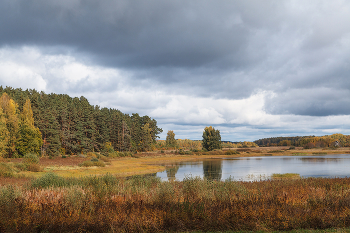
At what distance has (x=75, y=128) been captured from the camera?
76375 millimetres

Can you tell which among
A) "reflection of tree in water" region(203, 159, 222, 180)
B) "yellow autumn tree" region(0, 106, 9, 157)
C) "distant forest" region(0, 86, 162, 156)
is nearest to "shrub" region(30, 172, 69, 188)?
"reflection of tree in water" region(203, 159, 222, 180)

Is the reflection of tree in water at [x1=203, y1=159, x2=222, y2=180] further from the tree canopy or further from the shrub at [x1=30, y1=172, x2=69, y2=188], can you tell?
the tree canopy

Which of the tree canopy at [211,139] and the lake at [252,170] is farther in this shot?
the tree canopy at [211,139]

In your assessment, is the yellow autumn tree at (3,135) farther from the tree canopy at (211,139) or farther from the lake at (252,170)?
the tree canopy at (211,139)

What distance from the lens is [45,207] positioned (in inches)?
396

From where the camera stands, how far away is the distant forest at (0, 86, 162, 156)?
65375 mm

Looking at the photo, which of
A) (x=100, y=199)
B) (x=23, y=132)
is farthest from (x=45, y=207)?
(x=23, y=132)

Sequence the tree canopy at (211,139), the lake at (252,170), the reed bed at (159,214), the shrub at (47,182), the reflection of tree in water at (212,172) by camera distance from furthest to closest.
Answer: the tree canopy at (211,139), the lake at (252,170), the reflection of tree in water at (212,172), the shrub at (47,182), the reed bed at (159,214)

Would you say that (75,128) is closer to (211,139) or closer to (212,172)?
(212,172)

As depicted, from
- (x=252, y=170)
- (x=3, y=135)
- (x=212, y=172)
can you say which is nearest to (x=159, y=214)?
(x=212, y=172)

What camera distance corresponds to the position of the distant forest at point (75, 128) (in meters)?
65.4

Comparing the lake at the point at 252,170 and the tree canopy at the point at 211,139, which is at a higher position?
the tree canopy at the point at 211,139

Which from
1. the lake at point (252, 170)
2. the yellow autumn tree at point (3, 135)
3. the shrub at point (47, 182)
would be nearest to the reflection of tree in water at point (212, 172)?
the lake at point (252, 170)

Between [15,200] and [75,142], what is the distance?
6880cm
